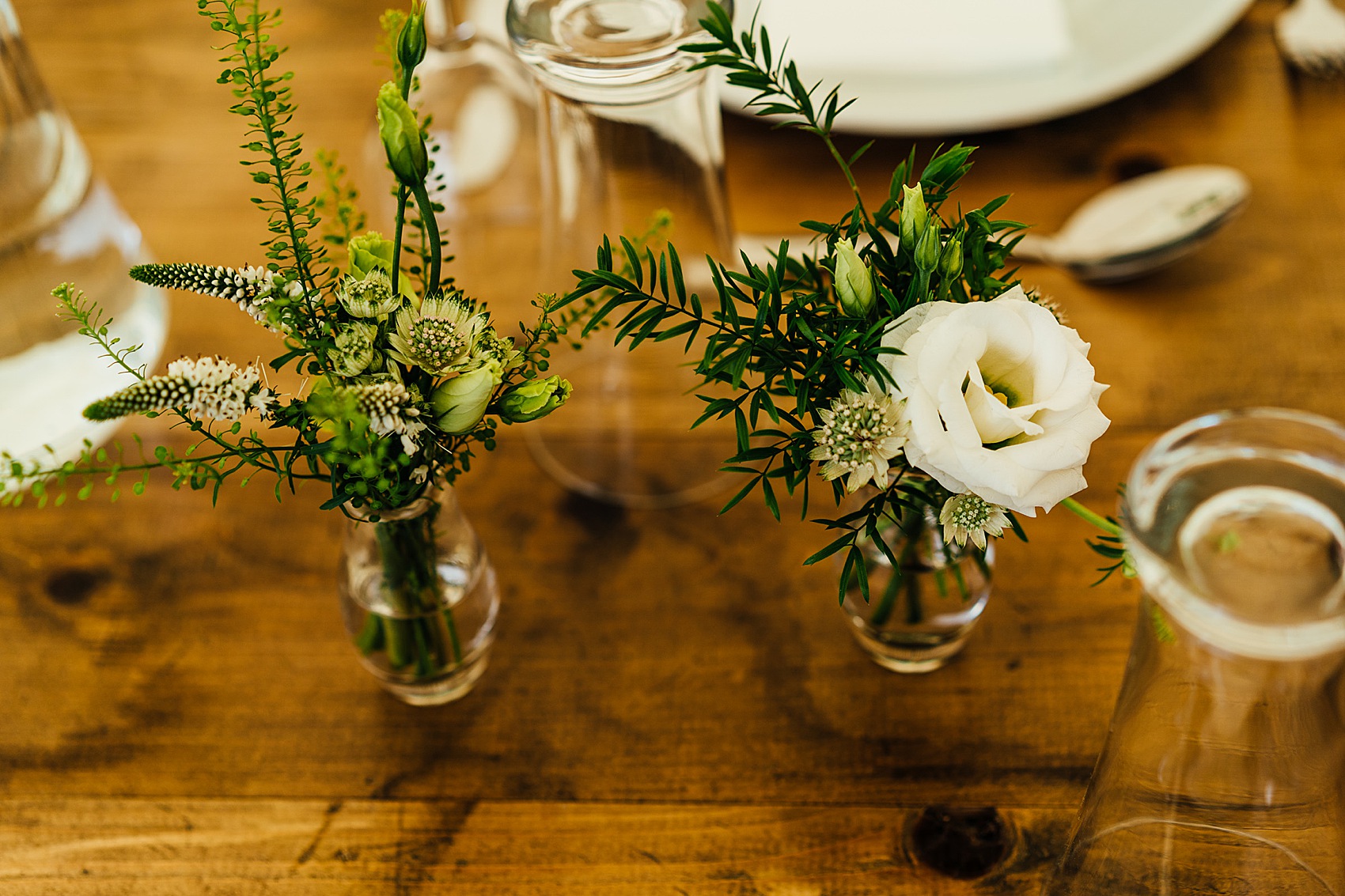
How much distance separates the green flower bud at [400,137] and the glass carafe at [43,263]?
0.89 feet

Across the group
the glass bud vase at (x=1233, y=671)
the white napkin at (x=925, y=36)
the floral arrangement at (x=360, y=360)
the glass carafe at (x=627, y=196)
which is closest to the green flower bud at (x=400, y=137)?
the floral arrangement at (x=360, y=360)

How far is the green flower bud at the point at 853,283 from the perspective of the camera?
0.34 meters

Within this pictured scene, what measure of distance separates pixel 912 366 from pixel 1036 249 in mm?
331

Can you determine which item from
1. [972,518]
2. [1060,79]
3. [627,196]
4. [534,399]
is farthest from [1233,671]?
[1060,79]

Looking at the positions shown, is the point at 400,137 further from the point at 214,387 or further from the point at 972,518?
the point at 972,518

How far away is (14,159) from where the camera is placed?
0.52 metres

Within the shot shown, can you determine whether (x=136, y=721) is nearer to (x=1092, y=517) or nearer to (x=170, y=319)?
(x=170, y=319)

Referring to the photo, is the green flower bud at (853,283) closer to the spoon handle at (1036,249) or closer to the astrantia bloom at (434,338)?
the astrantia bloom at (434,338)

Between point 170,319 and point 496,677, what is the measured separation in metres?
0.29

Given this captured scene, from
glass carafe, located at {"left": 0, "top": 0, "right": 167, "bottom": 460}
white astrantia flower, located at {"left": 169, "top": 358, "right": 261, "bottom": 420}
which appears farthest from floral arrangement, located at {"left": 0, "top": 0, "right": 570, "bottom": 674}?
glass carafe, located at {"left": 0, "top": 0, "right": 167, "bottom": 460}

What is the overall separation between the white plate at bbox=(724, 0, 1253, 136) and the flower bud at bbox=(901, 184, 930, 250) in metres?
0.26


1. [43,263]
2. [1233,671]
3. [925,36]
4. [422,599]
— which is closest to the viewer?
[1233,671]

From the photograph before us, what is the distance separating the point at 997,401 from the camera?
32 cm

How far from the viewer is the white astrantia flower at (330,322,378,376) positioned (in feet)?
1.07
